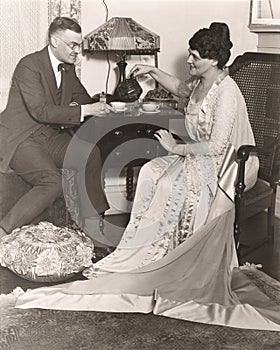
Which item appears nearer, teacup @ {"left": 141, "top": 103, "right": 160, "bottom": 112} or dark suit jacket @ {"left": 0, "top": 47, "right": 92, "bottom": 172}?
dark suit jacket @ {"left": 0, "top": 47, "right": 92, "bottom": 172}

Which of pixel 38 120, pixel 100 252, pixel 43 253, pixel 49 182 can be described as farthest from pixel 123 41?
pixel 43 253

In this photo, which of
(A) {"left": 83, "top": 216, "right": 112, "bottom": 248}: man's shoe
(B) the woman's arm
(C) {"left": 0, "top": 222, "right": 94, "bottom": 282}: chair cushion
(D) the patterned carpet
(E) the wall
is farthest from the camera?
(E) the wall

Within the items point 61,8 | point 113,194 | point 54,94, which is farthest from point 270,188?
point 61,8

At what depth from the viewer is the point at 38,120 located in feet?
11.4

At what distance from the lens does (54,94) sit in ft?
11.6

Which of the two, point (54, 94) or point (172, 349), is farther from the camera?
point (54, 94)

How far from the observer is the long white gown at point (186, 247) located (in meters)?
3.06

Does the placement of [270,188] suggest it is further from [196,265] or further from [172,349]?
[172,349]

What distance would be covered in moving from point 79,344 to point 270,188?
146 centimetres

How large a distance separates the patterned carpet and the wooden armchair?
814 millimetres

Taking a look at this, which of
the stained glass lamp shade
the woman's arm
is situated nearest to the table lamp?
the stained glass lamp shade

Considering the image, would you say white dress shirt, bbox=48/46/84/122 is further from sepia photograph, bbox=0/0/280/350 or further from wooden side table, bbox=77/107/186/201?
wooden side table, bbox=77/107/186/201

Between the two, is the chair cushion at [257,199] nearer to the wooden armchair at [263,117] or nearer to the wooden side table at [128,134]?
the wooden armchair at [263,117]

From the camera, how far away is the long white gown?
306 cm
